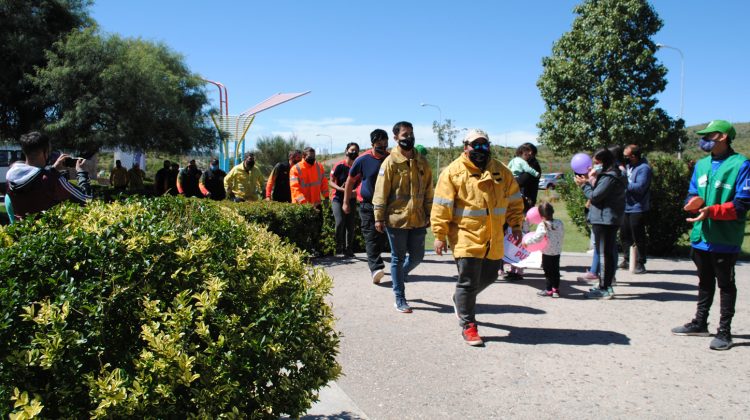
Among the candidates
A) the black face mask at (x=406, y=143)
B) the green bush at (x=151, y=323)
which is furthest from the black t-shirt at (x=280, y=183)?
the green bush at (x=151, y=323)

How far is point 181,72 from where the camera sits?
31.9 metres

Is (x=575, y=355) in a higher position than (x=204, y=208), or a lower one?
lower

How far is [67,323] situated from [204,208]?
58.2 inches

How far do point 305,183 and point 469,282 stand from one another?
523 cm

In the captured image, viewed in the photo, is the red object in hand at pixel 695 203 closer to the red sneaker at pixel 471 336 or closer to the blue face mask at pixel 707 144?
the blue face mask at pixel 707 144

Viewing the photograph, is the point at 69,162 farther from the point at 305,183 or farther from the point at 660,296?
the point at 660,296

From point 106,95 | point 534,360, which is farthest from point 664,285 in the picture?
point 106,95

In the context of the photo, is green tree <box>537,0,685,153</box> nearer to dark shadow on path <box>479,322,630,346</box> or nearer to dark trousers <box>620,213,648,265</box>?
dark trousers <box>620,213,648,265</box>

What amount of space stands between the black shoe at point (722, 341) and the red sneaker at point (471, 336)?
6.67 ft

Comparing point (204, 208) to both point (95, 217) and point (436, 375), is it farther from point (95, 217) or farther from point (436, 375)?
point (436, 375)

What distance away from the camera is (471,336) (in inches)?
196

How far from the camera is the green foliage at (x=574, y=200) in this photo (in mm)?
11781

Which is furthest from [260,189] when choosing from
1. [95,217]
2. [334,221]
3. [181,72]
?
[181,72]

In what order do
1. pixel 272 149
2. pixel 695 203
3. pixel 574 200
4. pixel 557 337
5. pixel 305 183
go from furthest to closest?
pixel 272 149
pixel 574 200
pixel 305 183
pixel 557 337
pixel 695 203
